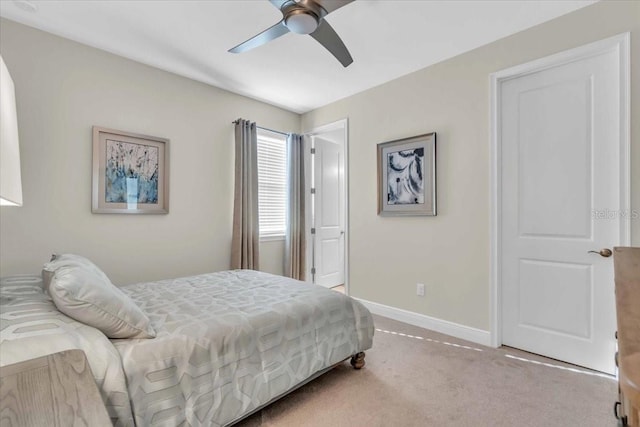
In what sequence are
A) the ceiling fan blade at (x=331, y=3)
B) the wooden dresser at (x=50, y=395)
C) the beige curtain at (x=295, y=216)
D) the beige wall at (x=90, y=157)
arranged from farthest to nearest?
the beige curtain at (x=295, y=216) < the beige wall at (x=90, y=157) < the ceiling fan blade at (x=331, y=3) < the wooden dresser at (x=50, y=395)

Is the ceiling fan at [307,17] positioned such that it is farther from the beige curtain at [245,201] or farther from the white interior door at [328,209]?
the white interior door at [328,209]

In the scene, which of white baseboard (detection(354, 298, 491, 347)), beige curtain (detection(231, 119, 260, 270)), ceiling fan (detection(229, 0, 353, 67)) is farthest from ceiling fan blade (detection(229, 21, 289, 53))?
white baseboard (detection(354, 298, 491, 347))

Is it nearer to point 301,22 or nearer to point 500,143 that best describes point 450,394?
point 500,143

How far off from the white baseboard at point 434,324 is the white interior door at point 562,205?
20 cm

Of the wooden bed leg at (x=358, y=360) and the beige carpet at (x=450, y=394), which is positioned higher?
the wooden bed leg at (x=358, y=360)

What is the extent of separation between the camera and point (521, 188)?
2.57 metres

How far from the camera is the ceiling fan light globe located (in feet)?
5.64

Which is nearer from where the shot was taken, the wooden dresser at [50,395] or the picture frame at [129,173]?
the wooden dresser at [50,395]

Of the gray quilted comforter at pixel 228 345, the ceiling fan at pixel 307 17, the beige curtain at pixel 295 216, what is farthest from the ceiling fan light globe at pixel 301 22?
the beige curtain at pixel 295 216

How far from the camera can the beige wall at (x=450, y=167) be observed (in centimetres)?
224

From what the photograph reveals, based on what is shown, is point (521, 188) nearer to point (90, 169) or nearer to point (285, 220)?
point (285, 220)

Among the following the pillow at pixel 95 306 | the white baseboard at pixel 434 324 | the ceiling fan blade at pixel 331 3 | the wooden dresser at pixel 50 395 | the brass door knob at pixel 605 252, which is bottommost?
the white baseboard at pixel 434 324

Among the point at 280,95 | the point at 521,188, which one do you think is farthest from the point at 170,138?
the point at 521,188

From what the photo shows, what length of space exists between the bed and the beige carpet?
18cm
